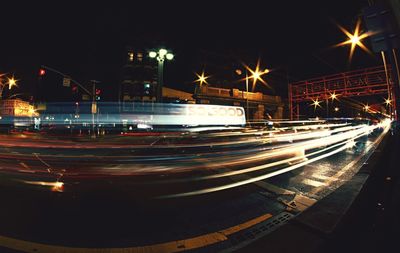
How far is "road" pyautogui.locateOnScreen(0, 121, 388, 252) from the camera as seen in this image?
10.5 feet

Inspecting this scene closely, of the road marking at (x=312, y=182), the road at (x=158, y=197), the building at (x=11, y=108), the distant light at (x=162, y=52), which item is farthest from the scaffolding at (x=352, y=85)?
the building at (x=11, y=108)

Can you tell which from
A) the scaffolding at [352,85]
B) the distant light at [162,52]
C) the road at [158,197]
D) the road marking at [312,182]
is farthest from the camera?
the scaffolding at [352,85]

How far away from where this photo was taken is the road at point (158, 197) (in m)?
3.19

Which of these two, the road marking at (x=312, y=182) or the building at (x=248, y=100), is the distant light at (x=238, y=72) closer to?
the building at (x=248, y=100)

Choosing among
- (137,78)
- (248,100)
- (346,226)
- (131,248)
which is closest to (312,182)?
(346,226)

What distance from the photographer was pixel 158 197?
4.95m

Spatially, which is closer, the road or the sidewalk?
the sidewalk

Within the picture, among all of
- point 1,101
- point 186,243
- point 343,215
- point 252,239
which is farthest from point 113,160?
point 1,101

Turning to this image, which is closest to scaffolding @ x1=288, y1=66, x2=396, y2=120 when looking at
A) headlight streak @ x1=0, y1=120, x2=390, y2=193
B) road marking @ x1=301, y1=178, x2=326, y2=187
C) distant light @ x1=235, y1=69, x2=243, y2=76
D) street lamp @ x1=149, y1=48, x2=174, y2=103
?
distant light @ x1=235, y1=69, x2=243, y2=76

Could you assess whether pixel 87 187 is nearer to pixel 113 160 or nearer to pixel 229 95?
pixel 113 160

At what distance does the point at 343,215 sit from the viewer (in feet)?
10.8

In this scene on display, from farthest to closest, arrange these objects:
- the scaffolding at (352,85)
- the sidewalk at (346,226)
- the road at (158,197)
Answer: the scaffolding at (352,85), the road at (158,197), the sidewalk at (346,226)

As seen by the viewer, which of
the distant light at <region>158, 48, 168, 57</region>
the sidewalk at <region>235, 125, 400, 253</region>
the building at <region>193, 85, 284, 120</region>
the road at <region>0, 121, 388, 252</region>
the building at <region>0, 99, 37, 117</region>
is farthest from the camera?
the building at <region>0, 99, 37, 117</region>

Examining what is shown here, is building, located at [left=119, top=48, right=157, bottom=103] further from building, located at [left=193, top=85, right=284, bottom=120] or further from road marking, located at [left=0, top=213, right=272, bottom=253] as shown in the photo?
road marking, located at [left=0, top=213, right=272, bottom=253]
